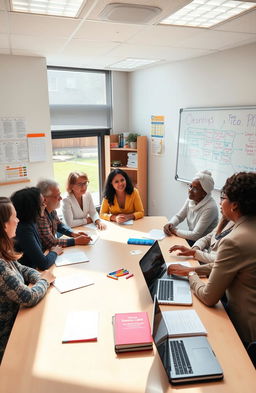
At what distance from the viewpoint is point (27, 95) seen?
12.4 feet

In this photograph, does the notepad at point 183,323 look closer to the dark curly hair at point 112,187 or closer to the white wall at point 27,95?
the dark curly hair at point 112,187

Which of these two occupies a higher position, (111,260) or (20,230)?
(20,230)

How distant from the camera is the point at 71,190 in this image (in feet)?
10.4

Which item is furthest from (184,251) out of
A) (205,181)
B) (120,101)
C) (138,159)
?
(120,101)

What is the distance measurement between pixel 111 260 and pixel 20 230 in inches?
27.2

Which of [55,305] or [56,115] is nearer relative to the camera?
[55,305]

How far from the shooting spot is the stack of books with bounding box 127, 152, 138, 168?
15.8 ft

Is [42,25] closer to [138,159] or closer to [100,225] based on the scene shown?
[100,225]

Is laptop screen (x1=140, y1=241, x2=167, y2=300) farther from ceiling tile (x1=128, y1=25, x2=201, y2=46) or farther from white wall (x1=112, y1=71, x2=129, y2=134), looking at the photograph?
white wall (x1=112, y1=71, x2=129, y2=134)

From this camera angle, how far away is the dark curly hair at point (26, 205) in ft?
6.94

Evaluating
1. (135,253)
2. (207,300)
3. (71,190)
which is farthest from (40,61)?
(207,300)

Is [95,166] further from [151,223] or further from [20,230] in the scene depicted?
[20,230]

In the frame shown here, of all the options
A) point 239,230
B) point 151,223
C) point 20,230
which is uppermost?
point 239,230

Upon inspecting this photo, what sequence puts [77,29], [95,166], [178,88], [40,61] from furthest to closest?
[95,166]
[178,88]
[40,61]
[77,29]
